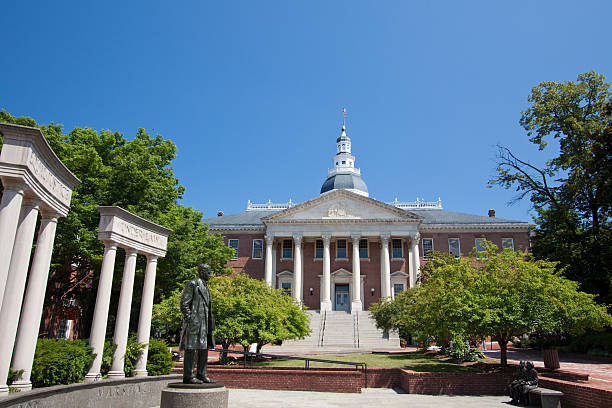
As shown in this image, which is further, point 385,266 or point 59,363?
point 385,266

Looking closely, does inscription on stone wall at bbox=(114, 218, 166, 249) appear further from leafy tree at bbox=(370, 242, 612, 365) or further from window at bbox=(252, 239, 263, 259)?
window at bbox=(252, 239, 263, 259)

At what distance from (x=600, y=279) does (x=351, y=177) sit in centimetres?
3877

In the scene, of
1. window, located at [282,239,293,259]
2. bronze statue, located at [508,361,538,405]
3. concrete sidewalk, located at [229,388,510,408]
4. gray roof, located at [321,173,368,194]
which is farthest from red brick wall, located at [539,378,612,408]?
gray roof, located at [321,173,368,194]

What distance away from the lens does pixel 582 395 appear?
11.1 m

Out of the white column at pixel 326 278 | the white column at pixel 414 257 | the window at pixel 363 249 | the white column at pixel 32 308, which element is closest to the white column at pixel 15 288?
the white column at pixel 32 308

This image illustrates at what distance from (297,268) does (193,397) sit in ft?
123

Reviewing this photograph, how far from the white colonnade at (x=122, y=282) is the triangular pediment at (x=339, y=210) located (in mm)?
31710

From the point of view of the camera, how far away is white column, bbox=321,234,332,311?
4362 cm

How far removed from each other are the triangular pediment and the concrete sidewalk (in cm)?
3098

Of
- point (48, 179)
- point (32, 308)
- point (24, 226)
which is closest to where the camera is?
point (24, 226)

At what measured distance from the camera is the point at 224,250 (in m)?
31.8

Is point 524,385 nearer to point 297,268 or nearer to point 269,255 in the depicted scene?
point 297,268

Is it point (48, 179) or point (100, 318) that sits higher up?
point (48, 179)

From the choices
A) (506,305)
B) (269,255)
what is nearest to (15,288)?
(506,305)
